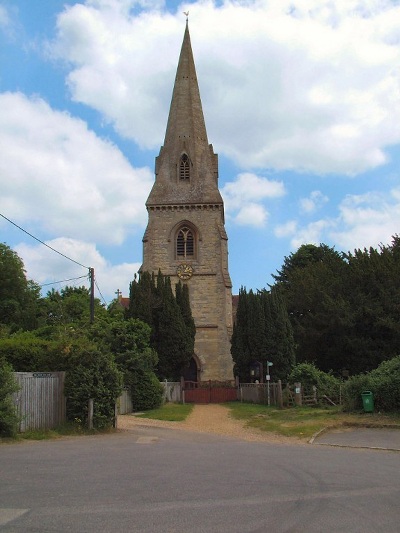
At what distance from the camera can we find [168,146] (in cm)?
5172

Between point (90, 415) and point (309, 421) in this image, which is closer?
point (90, 415)

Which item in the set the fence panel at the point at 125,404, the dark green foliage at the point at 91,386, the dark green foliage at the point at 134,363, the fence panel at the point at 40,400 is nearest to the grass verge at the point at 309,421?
the fence panel at the point at 125,404

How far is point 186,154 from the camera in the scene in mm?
50719

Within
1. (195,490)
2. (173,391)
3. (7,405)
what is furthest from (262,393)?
(195,490)

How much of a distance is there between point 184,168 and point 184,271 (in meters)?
9.87

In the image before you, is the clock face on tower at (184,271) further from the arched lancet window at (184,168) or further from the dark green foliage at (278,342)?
the arched lancet window at (184,168)

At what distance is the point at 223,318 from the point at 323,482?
36.1 metres

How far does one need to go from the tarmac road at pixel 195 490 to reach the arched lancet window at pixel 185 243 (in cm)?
3421

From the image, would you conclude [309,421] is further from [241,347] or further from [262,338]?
[241,347]

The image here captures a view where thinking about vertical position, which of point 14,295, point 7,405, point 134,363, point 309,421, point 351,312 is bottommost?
point 309,421

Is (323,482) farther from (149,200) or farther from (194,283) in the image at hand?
(149,200)

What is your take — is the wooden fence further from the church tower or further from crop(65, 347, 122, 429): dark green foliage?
crop(65, 347, 122, 429): dark green foliage

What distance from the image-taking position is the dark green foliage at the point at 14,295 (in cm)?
4459

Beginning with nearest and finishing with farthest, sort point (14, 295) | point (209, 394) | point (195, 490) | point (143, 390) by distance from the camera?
point (195, 490) < point (143, 390) < point (209, 394) < point (14, 295)
